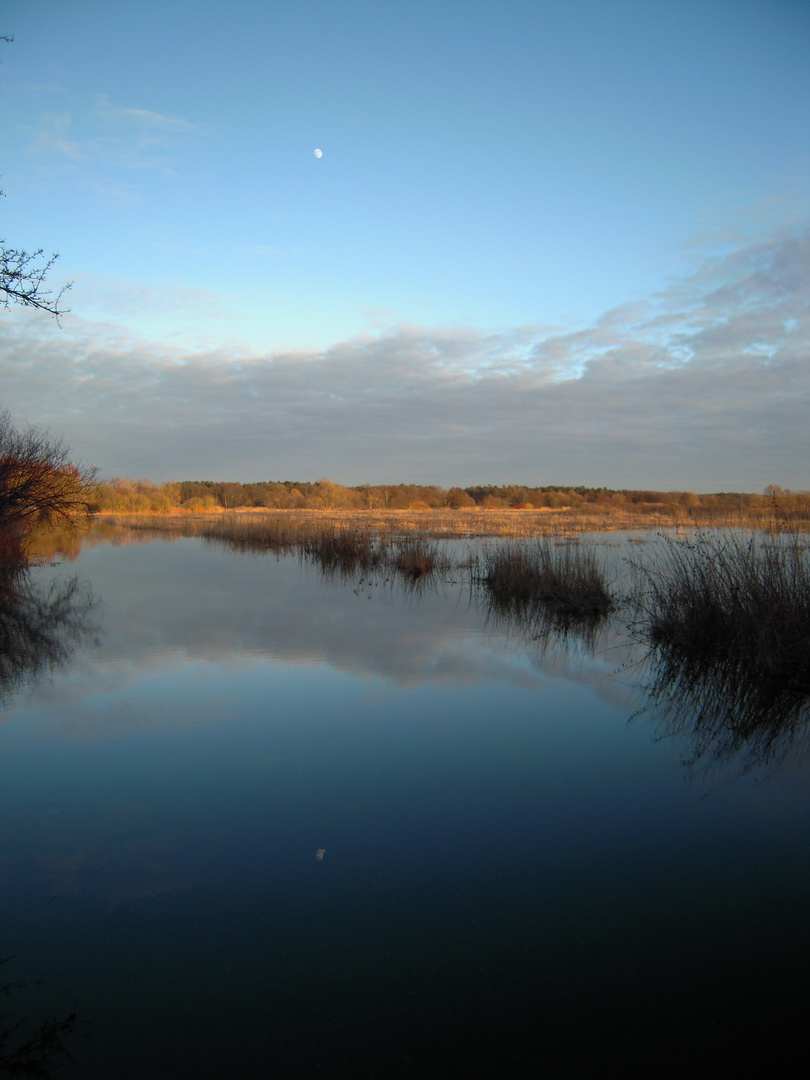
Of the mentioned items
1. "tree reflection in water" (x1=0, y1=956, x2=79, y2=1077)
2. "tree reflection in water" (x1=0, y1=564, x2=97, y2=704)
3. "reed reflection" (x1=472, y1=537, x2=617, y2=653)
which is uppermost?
"reed reflection" (x1=472, y1=537, x2=617, y2=653)

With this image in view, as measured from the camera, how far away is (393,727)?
15.4ft

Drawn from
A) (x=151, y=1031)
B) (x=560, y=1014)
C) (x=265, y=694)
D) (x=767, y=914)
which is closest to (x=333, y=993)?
(x=151, y=1031)

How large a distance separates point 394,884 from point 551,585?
8.48 m

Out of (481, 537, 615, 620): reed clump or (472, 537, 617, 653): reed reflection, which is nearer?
(472, 537, 617, 653): reed reflection

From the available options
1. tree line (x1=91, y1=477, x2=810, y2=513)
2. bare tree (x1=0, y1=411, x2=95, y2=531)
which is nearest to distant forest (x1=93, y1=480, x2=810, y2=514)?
tree line (x1=91, y1=477, x2=810, y2=513)

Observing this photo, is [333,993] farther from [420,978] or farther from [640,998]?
[640,998]

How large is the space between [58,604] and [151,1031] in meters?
9.81

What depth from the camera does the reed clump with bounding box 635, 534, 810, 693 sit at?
5.64 m

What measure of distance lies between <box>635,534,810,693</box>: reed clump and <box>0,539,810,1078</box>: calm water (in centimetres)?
128

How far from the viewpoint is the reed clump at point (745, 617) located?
5.64 meters

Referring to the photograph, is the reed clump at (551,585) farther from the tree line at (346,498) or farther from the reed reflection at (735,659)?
the tree line at (346,498)

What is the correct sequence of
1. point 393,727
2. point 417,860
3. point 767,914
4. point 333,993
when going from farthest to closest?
point 393,727, point 417,860, point 767,914, point 333,993

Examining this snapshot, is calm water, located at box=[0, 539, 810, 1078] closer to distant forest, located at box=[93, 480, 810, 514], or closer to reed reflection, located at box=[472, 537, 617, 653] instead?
reed reflection, located at box=[472, 537, 617, 653]

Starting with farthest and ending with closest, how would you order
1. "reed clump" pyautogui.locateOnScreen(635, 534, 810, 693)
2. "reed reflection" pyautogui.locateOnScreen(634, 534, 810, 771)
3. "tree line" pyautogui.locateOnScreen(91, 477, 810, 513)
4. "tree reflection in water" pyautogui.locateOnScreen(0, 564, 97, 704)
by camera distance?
"tree line" pyautogui.locateOnScreen(91, 477, 810, 513) < "tree reflection in water" pyautogui.locateOnScreen(0, 564, 97, 704) < "reed clump" pyautogui.locateOnScreen(635, 534, 810, 693) < "reed reflection" pyautogui.locateOnScreen(634, 534, 810, 771)
